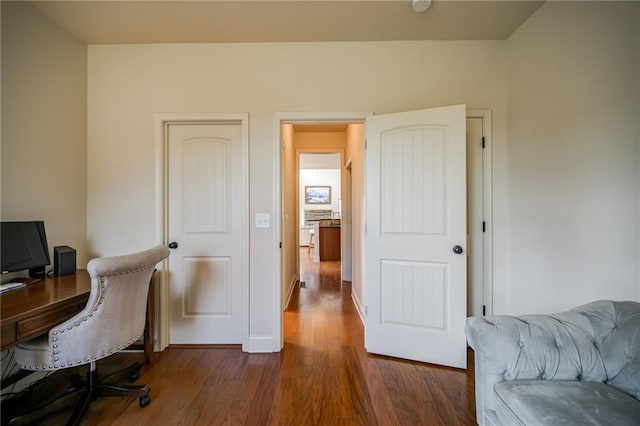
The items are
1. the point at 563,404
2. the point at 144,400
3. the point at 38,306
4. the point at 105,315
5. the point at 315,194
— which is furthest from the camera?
the point at 315,194

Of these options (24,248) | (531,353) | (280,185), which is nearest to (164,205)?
(24,248)

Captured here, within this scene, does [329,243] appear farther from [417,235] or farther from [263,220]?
[417,235]

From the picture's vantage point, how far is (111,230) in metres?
2.20

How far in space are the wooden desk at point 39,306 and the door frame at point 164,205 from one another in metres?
0.58

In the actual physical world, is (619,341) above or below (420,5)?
below

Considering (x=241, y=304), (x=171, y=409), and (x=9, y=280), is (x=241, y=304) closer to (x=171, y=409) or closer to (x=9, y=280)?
(x=171, y=409)

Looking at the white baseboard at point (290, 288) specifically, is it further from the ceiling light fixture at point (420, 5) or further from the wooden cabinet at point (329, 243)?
the ceiling light fixture at point (420, 5)

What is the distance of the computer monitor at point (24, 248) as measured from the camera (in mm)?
1588

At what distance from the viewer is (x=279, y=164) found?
217 cm

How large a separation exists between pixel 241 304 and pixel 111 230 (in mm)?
1305

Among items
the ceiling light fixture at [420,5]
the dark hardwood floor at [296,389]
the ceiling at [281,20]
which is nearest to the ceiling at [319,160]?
the ceiling at [281,20]

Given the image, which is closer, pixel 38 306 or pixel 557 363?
pixel 557 363

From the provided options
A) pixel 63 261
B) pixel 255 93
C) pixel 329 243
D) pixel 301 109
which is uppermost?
pixel 255 93

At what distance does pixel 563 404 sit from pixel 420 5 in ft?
7.57
